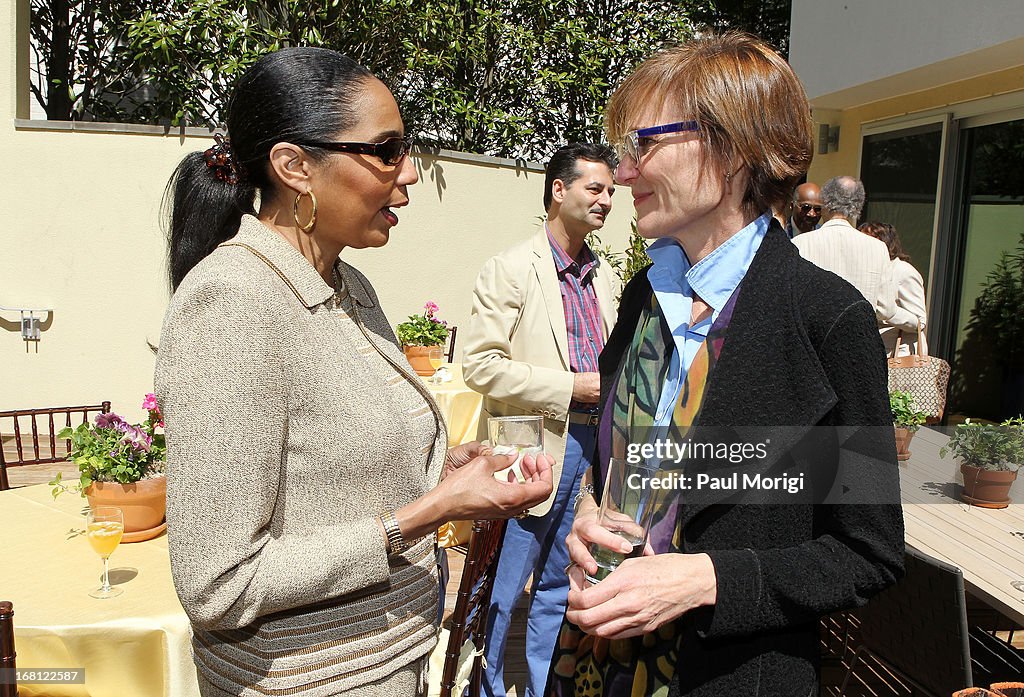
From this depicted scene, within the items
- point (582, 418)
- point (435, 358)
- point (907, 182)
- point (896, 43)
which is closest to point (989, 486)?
point (582, 418)

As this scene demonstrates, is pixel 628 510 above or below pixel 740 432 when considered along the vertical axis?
below

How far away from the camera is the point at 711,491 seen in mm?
1241

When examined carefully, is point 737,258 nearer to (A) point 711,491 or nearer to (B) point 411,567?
(A) point 711,491

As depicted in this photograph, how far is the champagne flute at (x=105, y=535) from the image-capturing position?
1.96 m

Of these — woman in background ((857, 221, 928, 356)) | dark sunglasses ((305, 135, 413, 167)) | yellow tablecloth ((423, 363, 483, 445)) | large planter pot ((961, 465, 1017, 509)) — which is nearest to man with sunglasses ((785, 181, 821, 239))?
woman in background ((857, 221, 928, 356))

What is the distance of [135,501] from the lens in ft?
7.46

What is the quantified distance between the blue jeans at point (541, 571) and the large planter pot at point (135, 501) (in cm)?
132

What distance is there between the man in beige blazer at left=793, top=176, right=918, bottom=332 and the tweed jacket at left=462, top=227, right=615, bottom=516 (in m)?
2.21

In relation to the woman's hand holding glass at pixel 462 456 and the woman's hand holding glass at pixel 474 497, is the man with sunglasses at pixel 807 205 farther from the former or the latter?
the woman's hand holding glass at pixel 474 497

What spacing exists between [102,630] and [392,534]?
3.14 ft

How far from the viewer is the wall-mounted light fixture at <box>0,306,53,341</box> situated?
6289 millimetres

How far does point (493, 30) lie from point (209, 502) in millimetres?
7957

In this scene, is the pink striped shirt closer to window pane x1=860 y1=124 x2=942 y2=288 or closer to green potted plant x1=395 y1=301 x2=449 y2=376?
green potted plant x1=395 y1=301 x2=449 y2=376

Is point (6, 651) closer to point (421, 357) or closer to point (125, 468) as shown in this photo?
point (125, 468)
